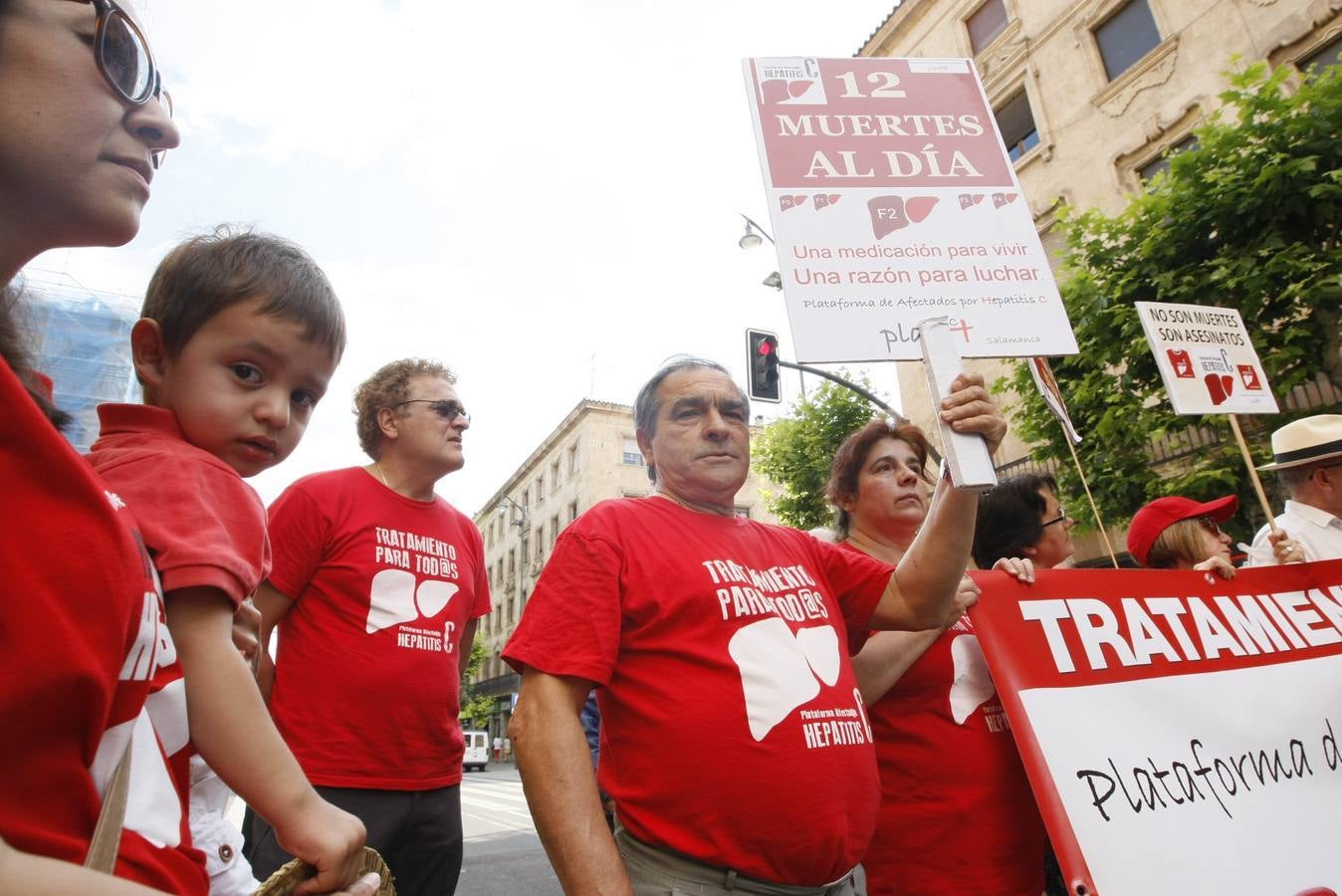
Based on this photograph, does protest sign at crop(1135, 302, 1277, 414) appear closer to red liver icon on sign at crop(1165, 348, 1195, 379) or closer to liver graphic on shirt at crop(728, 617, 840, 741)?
red liver icon on sign at crop(1165, 348, 1195, 379)

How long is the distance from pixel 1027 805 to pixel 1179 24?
15.3m

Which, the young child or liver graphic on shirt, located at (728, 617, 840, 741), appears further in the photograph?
liver graphic on shirt, located at (728, 617, 840, 741)

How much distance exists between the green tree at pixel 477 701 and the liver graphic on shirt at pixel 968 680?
39.4 metres

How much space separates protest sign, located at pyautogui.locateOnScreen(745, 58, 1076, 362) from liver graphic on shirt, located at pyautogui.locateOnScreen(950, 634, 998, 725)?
2.95 feet

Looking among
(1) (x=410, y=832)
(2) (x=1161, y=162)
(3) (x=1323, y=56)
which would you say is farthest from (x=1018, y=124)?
(1) (x=410, y=832)

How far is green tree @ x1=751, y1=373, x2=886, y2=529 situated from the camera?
17078 mm

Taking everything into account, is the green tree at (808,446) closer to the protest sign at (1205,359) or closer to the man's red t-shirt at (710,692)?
the protest sign at (1205,359)

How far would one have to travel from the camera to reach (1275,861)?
6.75 ft

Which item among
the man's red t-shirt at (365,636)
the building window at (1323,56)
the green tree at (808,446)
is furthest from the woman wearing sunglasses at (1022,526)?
the green tree at (808,446)

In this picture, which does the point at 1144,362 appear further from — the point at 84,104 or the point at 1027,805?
the point at 84,104

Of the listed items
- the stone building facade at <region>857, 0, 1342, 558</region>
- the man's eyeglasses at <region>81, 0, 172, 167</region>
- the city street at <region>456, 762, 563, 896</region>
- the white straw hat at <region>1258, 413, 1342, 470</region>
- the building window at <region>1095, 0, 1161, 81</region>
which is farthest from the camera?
the building window at <region>1095, 0, 1161, 81</region>

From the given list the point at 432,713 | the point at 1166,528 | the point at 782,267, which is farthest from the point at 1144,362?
the point at 432,713

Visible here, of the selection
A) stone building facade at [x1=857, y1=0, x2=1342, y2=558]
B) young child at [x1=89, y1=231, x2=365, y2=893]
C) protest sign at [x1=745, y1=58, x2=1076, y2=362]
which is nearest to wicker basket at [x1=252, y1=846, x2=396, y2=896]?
young child at [x1=89, y1=231, x2=365, y2=893]

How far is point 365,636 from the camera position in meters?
→ 2.30
